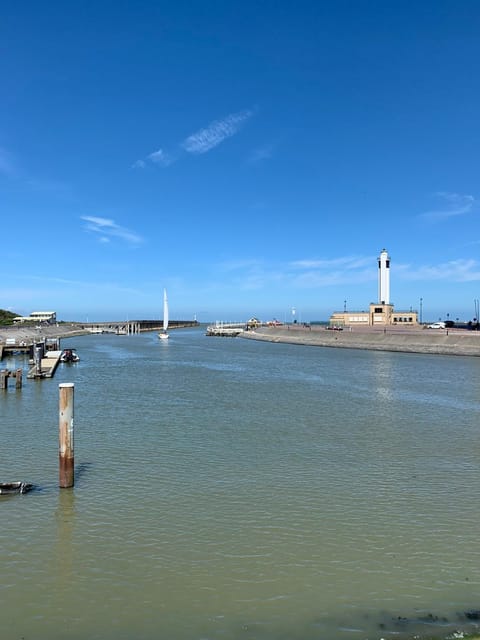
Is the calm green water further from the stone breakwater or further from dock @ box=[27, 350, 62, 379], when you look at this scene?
the stone breakwater

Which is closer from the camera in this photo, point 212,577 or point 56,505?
point 212,577

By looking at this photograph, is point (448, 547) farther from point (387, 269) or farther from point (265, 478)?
point (387, 269)

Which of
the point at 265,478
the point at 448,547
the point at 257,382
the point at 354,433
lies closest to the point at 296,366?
the point at 257,382

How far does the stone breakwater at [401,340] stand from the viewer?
6166cm

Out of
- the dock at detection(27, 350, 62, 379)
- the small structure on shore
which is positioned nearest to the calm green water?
the dock at detection(27, 350, 62, 379)

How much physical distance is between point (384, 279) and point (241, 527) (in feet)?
318

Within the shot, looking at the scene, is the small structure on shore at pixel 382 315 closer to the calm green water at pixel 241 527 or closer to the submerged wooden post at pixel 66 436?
the calm green water at pixel 241 527

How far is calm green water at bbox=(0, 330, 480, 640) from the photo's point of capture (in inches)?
291

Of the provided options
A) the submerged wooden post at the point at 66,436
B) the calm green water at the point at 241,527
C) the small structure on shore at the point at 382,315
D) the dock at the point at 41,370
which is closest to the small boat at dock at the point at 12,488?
the calm green water at the point at 241,527

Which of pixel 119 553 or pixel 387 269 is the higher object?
pixel 387 269

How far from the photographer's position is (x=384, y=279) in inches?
4026

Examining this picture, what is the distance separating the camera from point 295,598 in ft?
25.7

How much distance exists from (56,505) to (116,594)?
4246 mm

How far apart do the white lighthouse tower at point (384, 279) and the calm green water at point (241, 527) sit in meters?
81.9
